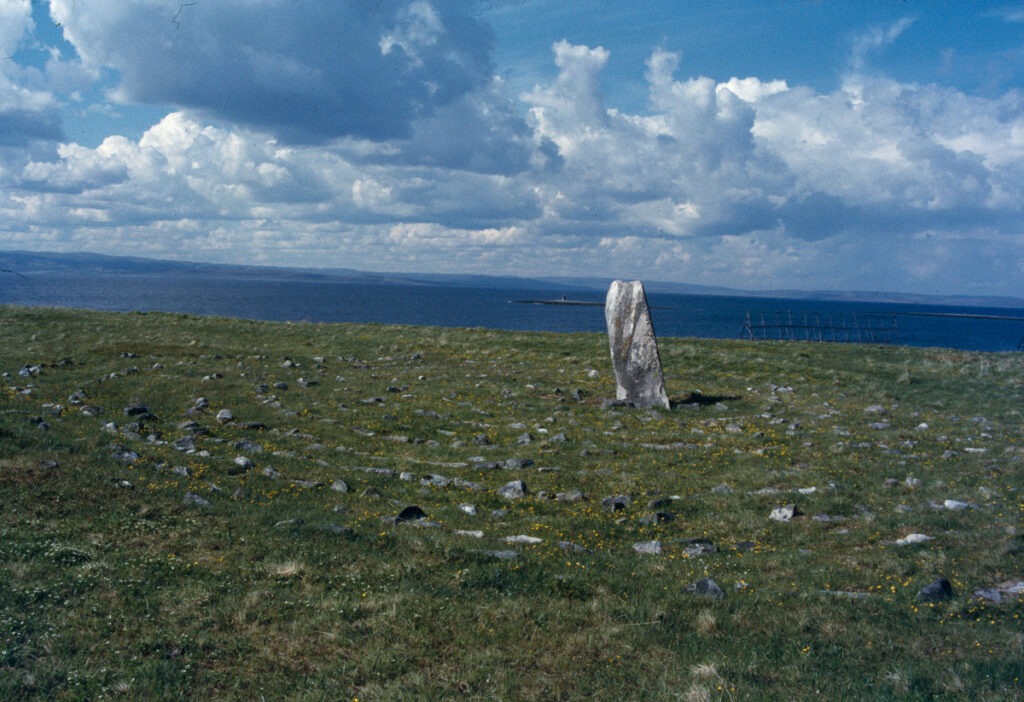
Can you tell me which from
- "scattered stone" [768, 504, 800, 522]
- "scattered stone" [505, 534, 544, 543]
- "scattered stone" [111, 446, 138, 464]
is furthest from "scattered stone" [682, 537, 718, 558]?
"scattered stone" [111, 446, 138, 464]

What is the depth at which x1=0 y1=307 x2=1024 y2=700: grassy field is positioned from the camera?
5.97 m

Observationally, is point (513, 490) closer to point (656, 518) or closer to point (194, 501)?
point (656, 518)

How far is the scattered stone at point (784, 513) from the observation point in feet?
36.0

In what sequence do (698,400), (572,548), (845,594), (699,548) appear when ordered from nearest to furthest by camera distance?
(845,594) → (572,548) → (699,548) → (698,400)

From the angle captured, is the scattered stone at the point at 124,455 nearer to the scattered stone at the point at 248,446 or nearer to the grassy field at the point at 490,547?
the grassy field at the point at 490,547

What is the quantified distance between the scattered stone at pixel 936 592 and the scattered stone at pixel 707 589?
2210 millimetres

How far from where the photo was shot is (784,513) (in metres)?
11.1

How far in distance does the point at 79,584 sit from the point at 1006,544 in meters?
11.4

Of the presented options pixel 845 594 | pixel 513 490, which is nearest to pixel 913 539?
pixel 845 594

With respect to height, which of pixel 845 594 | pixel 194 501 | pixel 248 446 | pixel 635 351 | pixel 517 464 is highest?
pixel 635 351

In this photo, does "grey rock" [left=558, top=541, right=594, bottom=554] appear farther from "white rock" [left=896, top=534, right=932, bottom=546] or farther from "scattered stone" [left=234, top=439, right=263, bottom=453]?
"scattered stone" [left=234, top=439, right=263, bottom=453]

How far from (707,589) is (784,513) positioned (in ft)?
12.5

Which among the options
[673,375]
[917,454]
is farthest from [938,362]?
[917,454]

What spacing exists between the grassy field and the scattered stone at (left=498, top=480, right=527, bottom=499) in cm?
42
